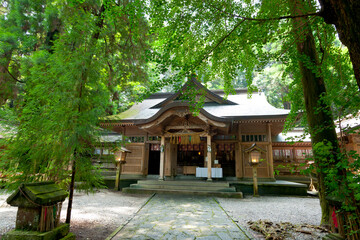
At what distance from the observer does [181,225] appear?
4453mm

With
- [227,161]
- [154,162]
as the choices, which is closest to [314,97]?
[227,161]

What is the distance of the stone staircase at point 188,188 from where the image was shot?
8.65 meters

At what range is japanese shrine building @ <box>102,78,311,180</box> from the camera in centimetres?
1005

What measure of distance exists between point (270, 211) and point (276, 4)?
230 inches

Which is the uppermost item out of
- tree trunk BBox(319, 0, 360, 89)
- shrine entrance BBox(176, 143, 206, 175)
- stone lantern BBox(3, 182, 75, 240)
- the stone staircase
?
tree trunk BBox(319, 0, 360, 89)

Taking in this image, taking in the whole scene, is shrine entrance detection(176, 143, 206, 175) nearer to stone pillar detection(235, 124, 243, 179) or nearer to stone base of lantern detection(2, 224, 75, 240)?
stone pillar detection(235, 124, 243, 179)

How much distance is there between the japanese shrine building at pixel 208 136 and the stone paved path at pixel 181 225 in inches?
175

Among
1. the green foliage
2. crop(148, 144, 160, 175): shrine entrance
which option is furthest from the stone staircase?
the green foliage

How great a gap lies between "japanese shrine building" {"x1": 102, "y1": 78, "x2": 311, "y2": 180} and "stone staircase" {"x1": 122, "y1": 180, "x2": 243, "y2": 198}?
0.73 meters

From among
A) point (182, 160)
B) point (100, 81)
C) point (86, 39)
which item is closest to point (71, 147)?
point (100, 81)

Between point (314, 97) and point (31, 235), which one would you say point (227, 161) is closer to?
point (314, 97)

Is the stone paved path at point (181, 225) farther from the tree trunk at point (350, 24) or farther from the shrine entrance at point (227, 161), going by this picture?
the shrine entrance at point (227, 161)

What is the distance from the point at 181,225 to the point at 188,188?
4.92m

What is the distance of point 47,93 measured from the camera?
148 inches
